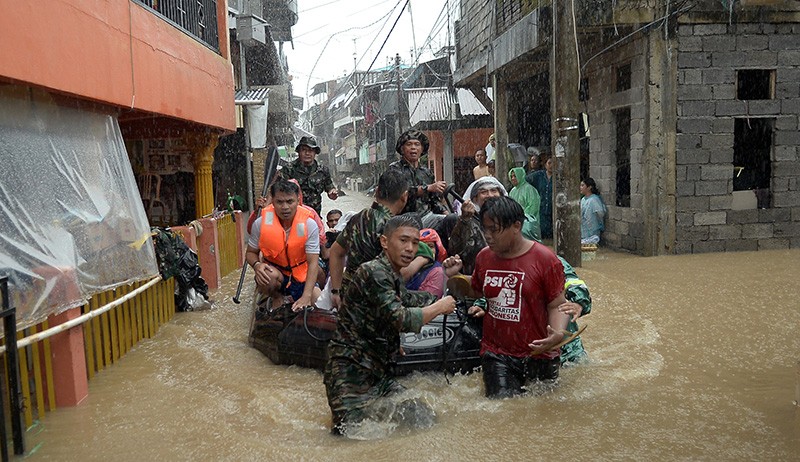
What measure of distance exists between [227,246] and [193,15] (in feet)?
12.9

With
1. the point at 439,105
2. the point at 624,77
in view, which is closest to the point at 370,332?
the point at 624,77

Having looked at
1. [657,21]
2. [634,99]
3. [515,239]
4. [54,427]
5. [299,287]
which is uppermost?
[657,21]

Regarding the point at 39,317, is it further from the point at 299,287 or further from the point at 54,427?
the point at 299,287

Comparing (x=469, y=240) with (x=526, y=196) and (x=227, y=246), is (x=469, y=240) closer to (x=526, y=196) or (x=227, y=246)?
(x=526, y=196)

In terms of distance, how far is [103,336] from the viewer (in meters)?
6.07

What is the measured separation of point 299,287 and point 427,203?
5.06 ft

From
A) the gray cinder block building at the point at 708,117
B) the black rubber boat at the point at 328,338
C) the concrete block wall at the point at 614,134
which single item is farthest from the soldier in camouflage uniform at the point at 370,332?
the concrete block wall at the point at 614,134

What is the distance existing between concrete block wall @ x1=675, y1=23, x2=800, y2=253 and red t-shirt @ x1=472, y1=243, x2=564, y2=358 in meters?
7.95

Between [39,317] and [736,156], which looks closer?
[39,317]

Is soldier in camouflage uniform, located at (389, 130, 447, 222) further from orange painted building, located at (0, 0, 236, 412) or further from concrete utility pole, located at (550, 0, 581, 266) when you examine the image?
concrete utility pole, located at (550, 0, 581, 266)

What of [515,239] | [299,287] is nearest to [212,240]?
[299,287]

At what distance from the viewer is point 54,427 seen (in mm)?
4699

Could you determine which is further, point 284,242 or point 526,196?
point 526,196

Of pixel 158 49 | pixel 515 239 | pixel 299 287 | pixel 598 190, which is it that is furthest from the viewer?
pixel 598 190
